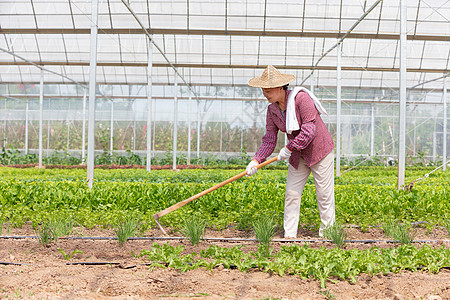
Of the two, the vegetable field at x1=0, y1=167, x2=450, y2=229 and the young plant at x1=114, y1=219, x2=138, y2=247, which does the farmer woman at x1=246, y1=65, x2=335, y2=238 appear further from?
the young plant at x1=114, y1=219, x2=138, y2=247

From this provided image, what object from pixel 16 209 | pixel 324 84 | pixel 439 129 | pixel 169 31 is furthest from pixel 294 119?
pixel 439 129

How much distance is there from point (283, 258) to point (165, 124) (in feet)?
62.5

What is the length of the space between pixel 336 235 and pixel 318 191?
0.75 metres

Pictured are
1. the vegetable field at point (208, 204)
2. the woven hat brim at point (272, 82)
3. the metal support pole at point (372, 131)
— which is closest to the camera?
the woven hat brim at point (272, 82)

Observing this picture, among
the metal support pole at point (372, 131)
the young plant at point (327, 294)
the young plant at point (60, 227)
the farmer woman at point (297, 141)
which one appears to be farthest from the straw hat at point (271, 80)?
the metal support pole at point (372, 131)

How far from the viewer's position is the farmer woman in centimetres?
425

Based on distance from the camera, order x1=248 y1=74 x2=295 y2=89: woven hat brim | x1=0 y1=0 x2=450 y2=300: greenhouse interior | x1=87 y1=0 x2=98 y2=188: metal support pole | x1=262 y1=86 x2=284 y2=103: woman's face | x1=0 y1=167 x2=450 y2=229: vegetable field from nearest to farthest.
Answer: x1=0 y1=0 x2=450 y2=300: greenhouse interior < x1=248 y1=74 x2=295 y2=89: woven hat brim < x1=262 y1=86 x2=284 y2=103: woman's face < x1=0 y1=167 x2=450 y2=229: vegetable field < x1=87 y1=0 x2=98 y2=188: metal support pole

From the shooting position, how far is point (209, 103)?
72.1 ft

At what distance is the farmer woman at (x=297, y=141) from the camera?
4.25 meters

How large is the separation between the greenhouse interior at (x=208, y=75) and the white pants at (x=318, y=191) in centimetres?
1013

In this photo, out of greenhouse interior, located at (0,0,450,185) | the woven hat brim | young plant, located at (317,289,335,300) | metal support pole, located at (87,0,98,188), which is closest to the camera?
young plant, located at (317,289,335,300)

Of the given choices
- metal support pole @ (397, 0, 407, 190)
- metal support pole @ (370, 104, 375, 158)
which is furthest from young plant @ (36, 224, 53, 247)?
metal support pole @ (370, 104, 375, 158)

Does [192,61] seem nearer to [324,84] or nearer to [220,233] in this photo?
[324,84]

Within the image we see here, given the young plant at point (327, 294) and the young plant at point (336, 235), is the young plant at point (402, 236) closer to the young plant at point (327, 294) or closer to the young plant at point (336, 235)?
the young plant at point (336, 235)
